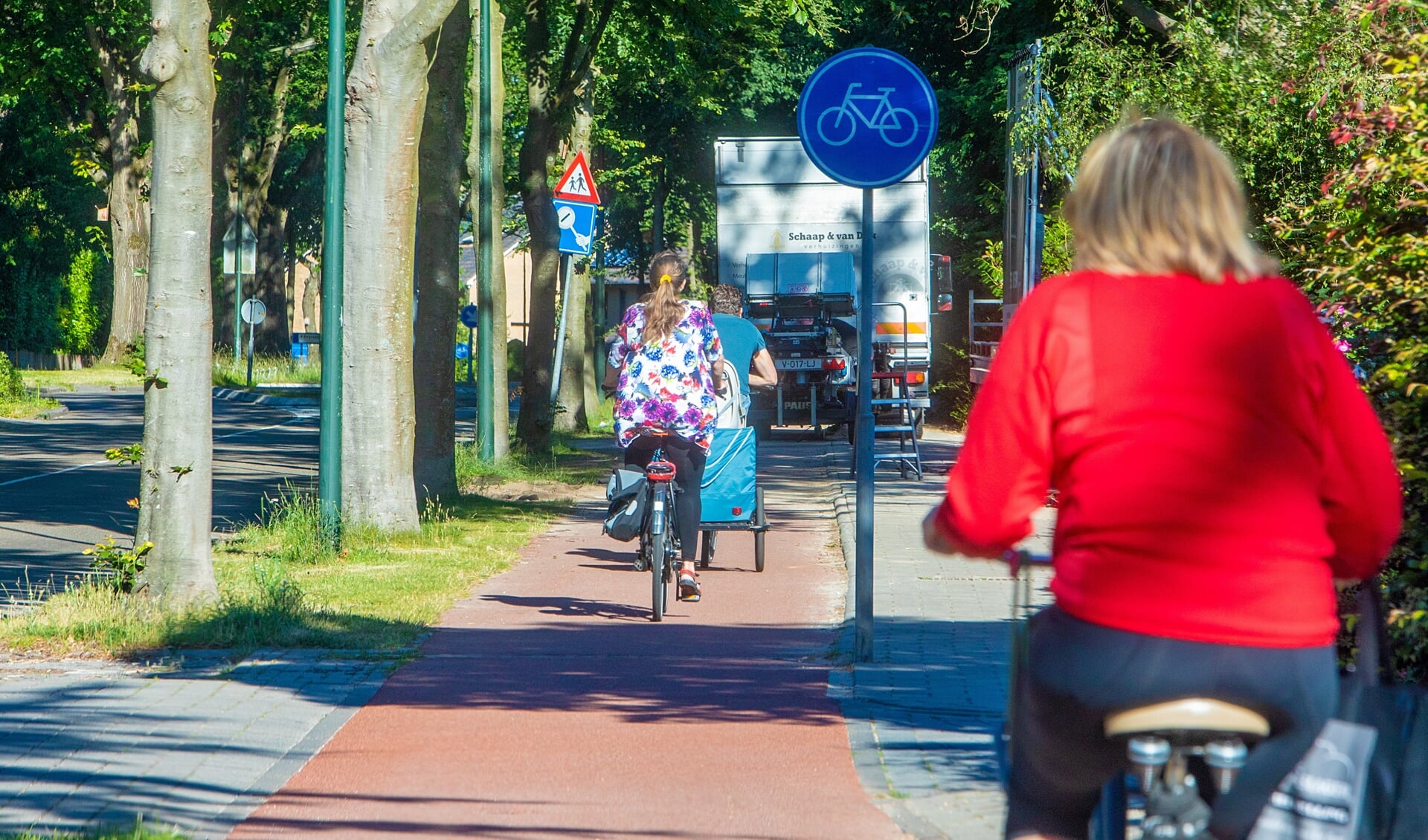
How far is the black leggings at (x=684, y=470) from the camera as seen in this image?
893 centimetres

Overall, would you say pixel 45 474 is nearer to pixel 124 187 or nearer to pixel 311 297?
pixel 124 187

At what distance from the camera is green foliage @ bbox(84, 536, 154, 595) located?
8.06m

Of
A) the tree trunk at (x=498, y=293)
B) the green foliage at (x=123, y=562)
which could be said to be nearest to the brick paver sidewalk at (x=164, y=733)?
the green foliage at (x=123, y=562)

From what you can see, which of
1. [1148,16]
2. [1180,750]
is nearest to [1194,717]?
[1180,750]

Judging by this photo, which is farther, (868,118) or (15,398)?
(15,398)

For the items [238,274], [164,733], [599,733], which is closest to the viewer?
[164,733]

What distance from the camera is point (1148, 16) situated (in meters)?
16.7

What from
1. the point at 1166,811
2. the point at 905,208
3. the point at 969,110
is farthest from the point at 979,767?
the point at 969,110

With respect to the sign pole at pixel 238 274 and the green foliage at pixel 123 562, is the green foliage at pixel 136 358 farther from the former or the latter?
the sign pole at pixel 238 274

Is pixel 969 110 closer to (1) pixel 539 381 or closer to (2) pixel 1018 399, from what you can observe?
(1) pixel 539 381

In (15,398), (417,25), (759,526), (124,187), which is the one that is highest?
(124,187)

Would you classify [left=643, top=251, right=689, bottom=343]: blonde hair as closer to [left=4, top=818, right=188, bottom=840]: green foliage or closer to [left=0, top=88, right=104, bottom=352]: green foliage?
[left=4, top=818, right=188, bottom=840]: green foliage

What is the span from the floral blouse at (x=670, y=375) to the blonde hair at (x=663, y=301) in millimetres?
34

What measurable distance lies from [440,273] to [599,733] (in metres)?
8.04
